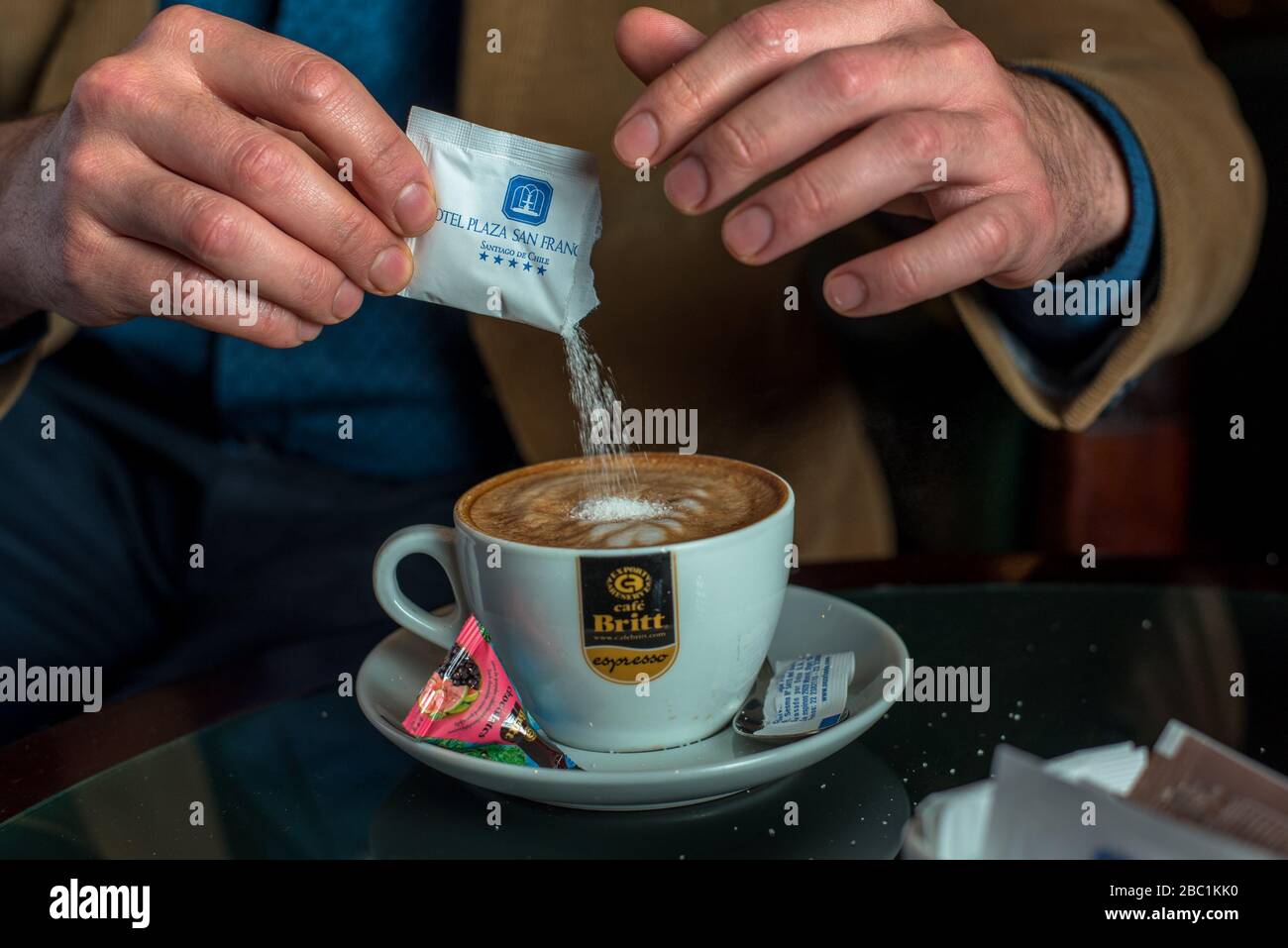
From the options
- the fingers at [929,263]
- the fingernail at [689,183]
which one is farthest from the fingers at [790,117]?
the fingers at [929,263]

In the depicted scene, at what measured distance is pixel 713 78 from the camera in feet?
2.52

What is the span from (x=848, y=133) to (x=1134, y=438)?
4.84 ft

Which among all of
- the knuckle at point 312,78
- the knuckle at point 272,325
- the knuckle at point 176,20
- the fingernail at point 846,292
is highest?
the knuckle at point 176,20

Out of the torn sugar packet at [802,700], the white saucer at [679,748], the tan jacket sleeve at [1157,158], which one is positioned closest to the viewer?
the white saucer at [679,748]

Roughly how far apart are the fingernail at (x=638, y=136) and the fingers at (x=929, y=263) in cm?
17

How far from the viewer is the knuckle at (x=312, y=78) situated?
79 centimetres

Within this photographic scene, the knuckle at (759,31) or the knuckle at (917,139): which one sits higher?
the knuckle at (759,31)

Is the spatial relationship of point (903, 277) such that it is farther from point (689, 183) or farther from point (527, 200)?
point (527, 200)

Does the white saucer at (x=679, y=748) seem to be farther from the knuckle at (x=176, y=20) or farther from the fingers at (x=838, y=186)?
the knuckle at (x=176, y=20)

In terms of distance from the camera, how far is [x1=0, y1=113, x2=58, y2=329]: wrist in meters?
0.97

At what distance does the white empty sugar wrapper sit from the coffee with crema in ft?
0.44
